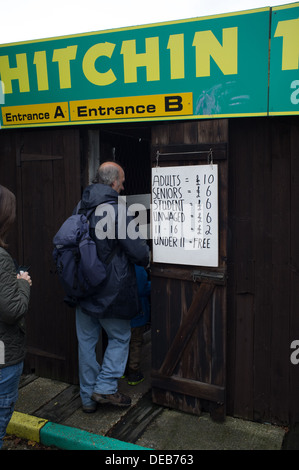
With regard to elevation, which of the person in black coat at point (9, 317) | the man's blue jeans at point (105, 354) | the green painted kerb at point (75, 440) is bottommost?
the green painted kerb at point (75, 440)

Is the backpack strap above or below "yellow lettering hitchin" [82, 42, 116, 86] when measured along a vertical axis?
below

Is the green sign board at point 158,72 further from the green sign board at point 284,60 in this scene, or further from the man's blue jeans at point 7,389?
the man's blue jeans at point 7,389

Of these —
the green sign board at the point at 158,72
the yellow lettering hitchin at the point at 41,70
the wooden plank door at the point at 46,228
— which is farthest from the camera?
the wooden plank door at the point at 46,228

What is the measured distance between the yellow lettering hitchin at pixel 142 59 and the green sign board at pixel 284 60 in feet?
3.23

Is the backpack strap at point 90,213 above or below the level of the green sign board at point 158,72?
below

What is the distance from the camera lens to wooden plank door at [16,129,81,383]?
444 centimetres

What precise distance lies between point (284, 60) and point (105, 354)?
2892 millimetres

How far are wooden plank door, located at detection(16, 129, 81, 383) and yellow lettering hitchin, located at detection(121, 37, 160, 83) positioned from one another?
2.92 feet

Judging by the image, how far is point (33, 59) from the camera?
425 centimetres

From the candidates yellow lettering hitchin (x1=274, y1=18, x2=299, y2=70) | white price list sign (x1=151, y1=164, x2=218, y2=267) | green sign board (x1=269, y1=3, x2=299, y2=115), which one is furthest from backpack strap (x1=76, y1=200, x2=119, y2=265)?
yellow lettering hitchin (x1=274, y1=18, x2=299, y2=70)

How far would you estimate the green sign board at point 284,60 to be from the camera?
10.6 feet

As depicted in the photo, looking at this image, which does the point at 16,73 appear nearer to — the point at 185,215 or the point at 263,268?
the point at 185,215

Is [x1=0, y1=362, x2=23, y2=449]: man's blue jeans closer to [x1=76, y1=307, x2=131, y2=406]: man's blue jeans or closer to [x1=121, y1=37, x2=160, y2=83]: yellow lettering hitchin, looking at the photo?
[x1=76, y1=307, x2=131, y2=406]: man's blue jeans

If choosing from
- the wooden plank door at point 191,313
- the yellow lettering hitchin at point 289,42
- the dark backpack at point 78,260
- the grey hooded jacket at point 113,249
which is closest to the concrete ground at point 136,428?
the wooden plank door at point 191,313
